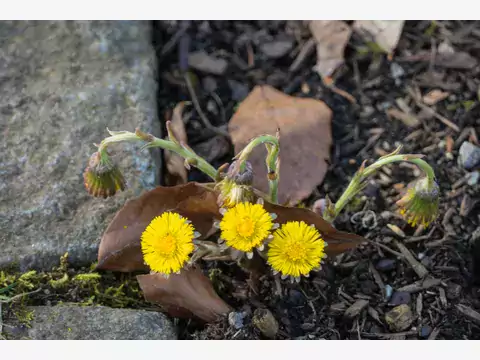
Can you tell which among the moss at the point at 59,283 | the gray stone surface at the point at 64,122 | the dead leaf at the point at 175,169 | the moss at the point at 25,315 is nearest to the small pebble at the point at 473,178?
the dead leaf at the point at 175,169

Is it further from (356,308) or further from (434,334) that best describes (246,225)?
(434,334)

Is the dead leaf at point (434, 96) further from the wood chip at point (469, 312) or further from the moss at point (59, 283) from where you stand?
the moss at point (59, 283)

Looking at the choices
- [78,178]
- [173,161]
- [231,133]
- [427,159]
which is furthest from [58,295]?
[427,159]

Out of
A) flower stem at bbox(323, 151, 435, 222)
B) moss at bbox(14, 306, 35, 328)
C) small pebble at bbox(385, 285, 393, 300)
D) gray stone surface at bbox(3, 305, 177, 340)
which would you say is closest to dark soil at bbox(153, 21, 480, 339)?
small pebble at bbox(385, 285, 393, 300)

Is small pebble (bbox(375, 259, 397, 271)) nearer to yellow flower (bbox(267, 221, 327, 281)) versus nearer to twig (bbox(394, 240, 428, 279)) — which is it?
twig (bbox(394, 240, 428, 279))

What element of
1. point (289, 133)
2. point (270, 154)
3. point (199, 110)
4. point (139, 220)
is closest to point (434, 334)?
point (270, 154)

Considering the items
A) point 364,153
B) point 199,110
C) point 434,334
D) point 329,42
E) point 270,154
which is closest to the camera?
point 270,154
